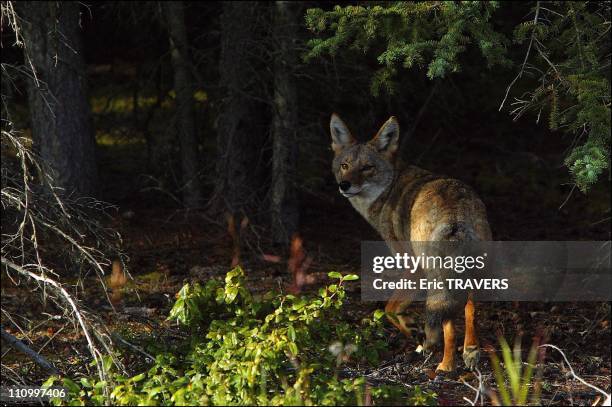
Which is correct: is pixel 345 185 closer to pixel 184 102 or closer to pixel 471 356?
pixel 471 356

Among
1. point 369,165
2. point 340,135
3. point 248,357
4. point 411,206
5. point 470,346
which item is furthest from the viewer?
point 340,135

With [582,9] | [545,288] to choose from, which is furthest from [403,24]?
[545,288]

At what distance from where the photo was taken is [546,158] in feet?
55.5

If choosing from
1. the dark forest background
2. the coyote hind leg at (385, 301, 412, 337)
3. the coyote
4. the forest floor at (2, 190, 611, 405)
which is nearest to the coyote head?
the coyote

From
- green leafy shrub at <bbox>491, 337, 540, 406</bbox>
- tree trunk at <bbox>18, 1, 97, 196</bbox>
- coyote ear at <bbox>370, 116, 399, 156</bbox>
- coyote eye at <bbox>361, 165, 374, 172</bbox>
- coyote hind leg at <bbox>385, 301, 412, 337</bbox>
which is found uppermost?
tree trunk at <bbox>18, 1, 97, 196</bbox>

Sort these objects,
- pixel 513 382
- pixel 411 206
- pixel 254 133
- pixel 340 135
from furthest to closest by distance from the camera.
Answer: pixel 254 133, pixel 340 135, pixel 411 206, pixel 513 382

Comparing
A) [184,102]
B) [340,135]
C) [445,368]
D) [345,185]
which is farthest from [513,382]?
[184,102]

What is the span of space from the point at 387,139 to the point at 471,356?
2508mm

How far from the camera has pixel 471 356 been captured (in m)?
7.21

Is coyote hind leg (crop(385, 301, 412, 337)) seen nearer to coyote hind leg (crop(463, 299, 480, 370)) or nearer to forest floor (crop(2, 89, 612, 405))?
forest floor (crop(2, 89, 612, 405))

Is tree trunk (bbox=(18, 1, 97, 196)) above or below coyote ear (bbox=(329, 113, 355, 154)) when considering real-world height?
above

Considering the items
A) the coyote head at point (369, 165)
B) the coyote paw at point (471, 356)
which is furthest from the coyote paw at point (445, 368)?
the coyote head at point (369, 165)

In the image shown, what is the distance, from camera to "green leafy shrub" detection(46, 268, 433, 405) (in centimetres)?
526

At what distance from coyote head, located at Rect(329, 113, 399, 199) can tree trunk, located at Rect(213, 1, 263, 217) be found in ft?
8.47
